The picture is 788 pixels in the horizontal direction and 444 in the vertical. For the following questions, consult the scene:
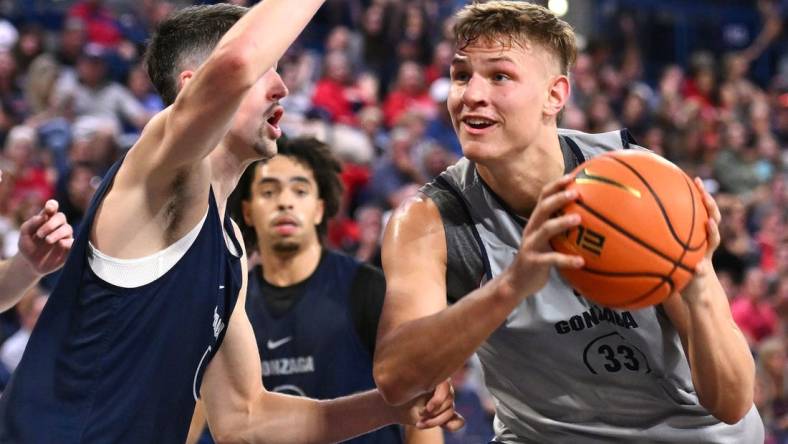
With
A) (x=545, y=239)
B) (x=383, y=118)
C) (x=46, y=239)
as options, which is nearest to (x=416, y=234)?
(x=545, y=239)

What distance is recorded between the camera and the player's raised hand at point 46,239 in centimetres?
356

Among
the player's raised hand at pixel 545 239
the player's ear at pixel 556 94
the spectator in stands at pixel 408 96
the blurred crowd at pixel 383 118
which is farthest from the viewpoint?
the spectator in stands at pixel 408 96

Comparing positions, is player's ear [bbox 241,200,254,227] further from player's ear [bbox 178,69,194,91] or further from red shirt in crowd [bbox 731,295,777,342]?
red shirt in crowd [bbox 731,295,777,342]

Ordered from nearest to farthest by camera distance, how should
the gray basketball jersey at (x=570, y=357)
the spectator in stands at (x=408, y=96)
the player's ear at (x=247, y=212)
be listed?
the gray basketball jersey at (x=570, y=357)
the player's ear at (x=247, y=212)
the spectator in stands at (x=408, y=96)

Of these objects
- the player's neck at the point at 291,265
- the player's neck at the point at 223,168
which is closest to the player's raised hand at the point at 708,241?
the player's neck at the point at 223,168

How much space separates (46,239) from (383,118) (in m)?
8.50

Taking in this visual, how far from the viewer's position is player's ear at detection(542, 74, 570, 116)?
376 centimetres

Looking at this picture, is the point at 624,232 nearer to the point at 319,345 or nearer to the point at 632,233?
the point at 632,233

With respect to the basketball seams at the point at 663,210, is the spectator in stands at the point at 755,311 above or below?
below

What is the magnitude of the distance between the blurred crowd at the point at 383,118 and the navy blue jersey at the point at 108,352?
4.16m

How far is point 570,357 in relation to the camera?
366 cm

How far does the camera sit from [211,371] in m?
3.85

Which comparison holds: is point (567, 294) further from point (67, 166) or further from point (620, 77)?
point (620, 77)

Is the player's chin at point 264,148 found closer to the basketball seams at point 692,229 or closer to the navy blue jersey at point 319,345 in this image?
the basketball seams at point 692,229
